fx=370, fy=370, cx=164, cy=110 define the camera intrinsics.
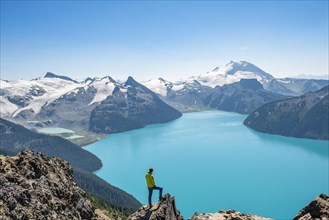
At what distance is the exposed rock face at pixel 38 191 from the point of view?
2796 centimetres

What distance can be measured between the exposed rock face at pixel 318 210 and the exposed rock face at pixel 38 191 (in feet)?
64.1

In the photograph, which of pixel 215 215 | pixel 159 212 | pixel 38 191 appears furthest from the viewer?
pixel 38 191

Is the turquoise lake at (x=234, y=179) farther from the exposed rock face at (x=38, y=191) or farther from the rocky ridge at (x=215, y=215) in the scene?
the rocky ridge at (x=215, y=215)

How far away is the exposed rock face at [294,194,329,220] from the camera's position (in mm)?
24042

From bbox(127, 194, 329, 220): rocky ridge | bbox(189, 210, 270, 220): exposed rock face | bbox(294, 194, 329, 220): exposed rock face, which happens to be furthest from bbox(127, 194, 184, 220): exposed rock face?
bbox(294, 194, 329, 220): exposed rock face

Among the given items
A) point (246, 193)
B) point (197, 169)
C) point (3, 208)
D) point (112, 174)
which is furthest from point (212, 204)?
point (3, 208)

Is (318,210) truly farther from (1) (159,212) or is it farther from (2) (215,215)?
(1) (159,212)

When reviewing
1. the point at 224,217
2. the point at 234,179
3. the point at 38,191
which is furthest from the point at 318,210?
the point at 234,179

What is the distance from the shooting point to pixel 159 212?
87.8 ft

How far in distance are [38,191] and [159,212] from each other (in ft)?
38.2

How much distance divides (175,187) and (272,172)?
44.4 metres

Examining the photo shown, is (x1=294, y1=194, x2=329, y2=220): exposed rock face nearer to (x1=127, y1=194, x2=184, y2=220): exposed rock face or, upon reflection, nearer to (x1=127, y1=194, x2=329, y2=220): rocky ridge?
(x1=127, y1=194, x2=329, y2=220): rocky ridge

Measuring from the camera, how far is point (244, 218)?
1096 inches

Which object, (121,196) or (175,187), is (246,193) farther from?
(121,196)
